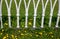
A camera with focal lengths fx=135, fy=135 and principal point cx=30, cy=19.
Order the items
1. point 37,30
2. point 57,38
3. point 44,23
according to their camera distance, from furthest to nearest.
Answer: point 44,23 < point 37,30 < point 57,38

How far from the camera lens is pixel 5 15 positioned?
177 inches

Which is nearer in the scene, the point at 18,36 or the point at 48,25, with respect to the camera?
the point at 18,36

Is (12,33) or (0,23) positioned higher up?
(0,23)

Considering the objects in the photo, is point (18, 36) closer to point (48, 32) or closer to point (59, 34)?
point (48, 32)

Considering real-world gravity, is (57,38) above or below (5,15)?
below

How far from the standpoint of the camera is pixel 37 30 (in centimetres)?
416

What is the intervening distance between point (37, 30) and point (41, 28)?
15 cm

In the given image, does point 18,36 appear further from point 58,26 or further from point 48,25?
point 58,26

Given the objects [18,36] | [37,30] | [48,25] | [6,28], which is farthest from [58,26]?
[6,28]

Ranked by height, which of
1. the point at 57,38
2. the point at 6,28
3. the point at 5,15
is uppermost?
the point at 5,15

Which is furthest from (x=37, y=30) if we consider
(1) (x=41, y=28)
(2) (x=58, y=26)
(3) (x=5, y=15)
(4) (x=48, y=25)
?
(3) (x=5, y=15)

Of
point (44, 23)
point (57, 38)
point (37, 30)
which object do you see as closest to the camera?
point (57, 38)

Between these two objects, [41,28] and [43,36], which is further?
[41,28]

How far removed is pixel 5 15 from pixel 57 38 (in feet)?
6.11
